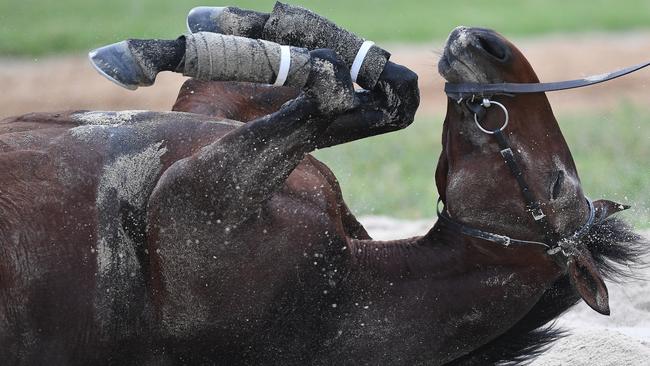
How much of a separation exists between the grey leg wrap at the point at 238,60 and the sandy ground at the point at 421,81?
8.65m

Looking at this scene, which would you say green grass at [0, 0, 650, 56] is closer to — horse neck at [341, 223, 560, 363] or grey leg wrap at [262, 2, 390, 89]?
grey leg wrap at [262, 2, 390, 89]

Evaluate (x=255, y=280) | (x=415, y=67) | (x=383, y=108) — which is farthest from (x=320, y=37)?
(x=415, y=67)

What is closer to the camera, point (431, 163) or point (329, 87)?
point (329, 87)

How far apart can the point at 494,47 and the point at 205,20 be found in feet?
3.51

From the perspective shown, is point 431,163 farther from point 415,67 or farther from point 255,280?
point 255,280

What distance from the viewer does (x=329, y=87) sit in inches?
138

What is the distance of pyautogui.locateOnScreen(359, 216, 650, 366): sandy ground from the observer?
447 cm

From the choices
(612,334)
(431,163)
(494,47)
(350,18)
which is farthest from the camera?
(350,18)

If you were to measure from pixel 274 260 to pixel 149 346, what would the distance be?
1.62 ft

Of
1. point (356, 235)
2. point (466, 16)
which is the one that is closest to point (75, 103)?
point (466, 16)

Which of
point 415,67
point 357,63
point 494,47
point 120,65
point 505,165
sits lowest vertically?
point 505,165

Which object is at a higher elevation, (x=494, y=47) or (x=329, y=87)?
(x=494, y=47)

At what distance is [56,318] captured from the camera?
11.2 ft

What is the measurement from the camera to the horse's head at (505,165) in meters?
3.57
